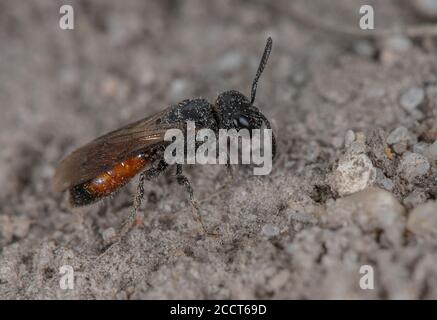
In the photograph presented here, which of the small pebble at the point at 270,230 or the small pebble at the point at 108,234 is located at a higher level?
the small pebble at the point at 108,234

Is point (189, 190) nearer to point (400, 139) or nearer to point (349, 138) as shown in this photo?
point (349, 138)

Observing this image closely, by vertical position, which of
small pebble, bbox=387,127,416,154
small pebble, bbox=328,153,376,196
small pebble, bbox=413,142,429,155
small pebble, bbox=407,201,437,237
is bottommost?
small pebble, bbox=407,201,437,237

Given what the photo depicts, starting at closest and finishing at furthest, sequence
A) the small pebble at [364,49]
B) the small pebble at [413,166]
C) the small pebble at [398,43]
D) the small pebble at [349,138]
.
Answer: the small pebble at [413,166], the small pebble at [349,138], the small pebble at [398,43], the small pebble at [364,49]

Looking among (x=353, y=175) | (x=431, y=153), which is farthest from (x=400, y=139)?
(x=353, y=175)

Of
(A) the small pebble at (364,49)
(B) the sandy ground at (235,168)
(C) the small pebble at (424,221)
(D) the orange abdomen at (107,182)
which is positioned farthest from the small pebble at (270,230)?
(A) the small pebble at (364,49)

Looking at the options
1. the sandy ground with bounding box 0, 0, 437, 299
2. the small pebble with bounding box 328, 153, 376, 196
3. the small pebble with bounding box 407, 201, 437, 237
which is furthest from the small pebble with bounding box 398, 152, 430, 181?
the small pebble with bounding box 407, 201, 437, 237

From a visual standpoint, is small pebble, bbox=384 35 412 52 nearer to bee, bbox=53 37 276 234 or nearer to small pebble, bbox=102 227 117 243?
bee, bbox=53 37 276 234

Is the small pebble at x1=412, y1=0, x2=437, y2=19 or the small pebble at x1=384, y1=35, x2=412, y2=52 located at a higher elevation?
the small pebble at x1=412, y1=0, x2=437, y2=19

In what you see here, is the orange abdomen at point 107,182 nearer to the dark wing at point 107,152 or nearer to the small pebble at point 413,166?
the dark wing at point 107,152
